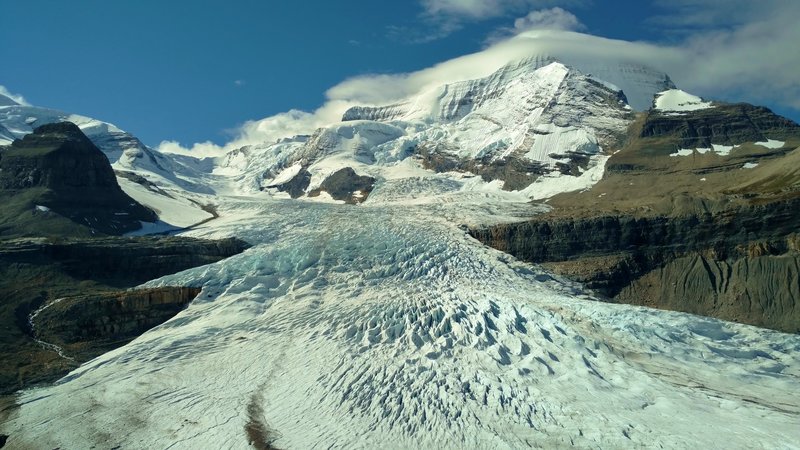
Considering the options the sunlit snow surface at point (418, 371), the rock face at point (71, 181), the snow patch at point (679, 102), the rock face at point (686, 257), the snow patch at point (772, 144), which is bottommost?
the sunlit snow surface at point (418, 371)

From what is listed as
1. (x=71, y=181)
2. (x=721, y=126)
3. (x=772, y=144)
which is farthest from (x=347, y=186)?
(x=772, y=144)

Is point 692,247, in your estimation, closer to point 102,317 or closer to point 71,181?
point 102,317

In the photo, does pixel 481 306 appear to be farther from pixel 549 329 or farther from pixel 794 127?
pixel 794 127

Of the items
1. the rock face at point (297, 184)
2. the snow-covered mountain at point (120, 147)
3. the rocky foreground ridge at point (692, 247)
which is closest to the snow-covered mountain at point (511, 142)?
the rock face at point (297, 184)

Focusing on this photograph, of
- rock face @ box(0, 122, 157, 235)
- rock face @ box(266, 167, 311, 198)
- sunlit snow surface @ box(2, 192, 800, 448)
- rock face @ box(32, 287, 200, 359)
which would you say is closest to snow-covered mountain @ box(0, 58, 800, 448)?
sunlit snow surface @ box(2, 192, 800, 448)

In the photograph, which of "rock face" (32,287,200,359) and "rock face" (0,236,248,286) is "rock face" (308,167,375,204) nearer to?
"rock face" (0,236,248,286)

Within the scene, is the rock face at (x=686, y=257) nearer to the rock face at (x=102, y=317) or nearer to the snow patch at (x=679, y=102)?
the rock face at (x=102, y=317)
